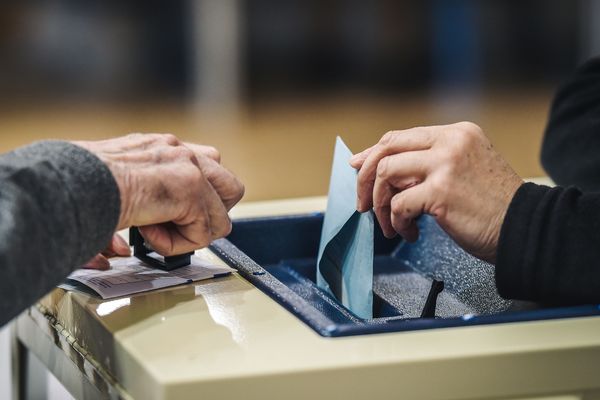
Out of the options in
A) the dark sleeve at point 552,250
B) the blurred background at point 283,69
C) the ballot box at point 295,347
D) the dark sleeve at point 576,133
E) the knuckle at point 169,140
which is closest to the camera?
the ballot box at point 295,347

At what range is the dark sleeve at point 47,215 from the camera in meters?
0.62

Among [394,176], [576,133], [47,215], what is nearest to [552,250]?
[394,176]

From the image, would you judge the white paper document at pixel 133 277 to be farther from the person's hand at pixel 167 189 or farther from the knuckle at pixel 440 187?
the knuckle at pixel 440 187

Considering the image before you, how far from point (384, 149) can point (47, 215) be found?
28 centimetres

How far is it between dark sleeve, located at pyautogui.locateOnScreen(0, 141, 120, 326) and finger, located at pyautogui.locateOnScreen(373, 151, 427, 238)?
0.21m

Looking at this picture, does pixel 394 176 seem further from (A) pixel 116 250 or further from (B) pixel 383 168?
(A) pixel 116 250

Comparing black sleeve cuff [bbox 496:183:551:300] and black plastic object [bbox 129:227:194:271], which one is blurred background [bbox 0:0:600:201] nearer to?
black plastic object [bbox 129:227:194:271]

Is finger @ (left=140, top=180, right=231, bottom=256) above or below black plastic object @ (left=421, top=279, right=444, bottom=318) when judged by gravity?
above

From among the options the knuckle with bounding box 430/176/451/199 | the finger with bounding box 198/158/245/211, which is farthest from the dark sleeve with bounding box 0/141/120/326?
the knuckle with bounding box 430/176/451/199

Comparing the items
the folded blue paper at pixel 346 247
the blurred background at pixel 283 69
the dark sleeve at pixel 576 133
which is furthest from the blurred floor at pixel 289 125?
the folded blue paper at pixel 346 247

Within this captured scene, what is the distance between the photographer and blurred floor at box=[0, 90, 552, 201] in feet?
11.3

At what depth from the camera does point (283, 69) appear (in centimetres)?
495

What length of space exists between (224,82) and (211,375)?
404 centimetres

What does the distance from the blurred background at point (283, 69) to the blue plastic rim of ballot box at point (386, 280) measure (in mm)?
2458
